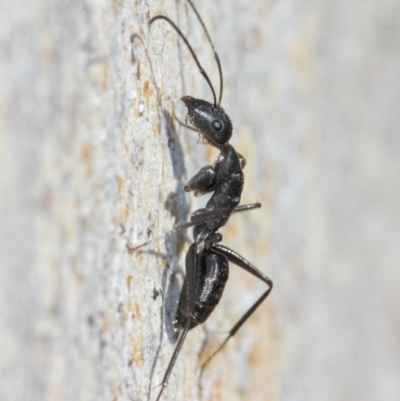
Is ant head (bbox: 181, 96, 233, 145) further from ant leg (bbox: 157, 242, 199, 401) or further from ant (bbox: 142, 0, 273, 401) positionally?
ant leg (bbox: 157, 242, 199, 401)

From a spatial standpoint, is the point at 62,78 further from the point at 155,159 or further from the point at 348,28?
the point at 348,28

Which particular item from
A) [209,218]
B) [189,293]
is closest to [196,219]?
[209,218]

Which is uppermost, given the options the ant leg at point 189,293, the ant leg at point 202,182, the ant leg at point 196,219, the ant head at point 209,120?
the ant head at point 209,120

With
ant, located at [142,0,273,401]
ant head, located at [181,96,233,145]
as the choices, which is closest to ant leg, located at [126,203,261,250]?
ant, located at [142,0,273,401]

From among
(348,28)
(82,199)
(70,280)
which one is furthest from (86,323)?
(348,28)

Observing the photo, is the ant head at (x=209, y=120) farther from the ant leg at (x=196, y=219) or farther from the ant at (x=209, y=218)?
the ant leg at (x=196, y=219)

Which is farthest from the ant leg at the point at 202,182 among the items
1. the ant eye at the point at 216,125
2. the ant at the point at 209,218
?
the ant eye at the point at 216,125

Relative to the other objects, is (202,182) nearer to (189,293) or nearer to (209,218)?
(209,218)
